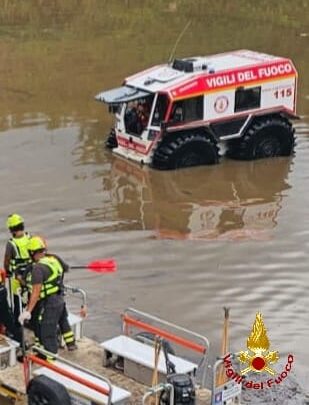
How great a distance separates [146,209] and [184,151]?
6.84 ft

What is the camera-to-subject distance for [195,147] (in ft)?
57.4

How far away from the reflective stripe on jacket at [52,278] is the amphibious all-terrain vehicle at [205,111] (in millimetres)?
7972

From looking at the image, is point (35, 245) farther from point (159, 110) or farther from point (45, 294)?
point (159, 110)

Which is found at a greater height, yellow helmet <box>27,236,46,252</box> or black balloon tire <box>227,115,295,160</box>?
yellow helmet <box>27,236,46,252</box>

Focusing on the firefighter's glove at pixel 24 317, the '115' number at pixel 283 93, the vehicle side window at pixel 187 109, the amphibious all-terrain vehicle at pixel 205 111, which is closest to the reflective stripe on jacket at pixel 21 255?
the firefighter's glove at pixel 24 317

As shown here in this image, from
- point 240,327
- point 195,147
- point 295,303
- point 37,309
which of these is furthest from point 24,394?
point 195,147

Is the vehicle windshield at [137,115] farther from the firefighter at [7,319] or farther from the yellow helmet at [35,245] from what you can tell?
the yellow helmet at [35,245]

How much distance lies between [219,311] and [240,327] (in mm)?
535

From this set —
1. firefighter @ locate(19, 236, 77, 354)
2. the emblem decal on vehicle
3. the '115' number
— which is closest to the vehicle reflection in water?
the emblem decal on vehicle

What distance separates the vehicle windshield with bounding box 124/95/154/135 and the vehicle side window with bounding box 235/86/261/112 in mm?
1682

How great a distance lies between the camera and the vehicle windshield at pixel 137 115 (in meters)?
17.5

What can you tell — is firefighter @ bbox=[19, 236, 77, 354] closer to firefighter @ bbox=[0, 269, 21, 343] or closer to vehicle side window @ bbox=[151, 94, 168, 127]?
firefighter @ bbox=[0, 269, 21, 343]

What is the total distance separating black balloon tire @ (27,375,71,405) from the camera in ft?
27.8

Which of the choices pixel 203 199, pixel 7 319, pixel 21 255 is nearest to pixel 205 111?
pixel 203 199
